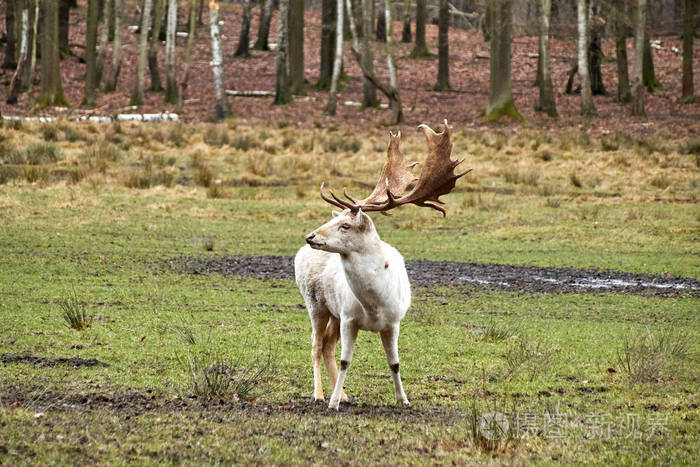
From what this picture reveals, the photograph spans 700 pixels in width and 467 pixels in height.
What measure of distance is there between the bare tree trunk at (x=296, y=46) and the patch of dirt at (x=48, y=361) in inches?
1377

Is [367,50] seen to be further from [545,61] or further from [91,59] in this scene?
[91,59]

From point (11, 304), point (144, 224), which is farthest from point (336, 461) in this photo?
point (144, 224)

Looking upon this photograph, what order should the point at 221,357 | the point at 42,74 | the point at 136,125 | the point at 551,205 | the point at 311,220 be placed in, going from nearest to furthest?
1. the point at 221,357
2. the point at 311,220
3. the point at 551,205
4. the point at 136,125
5. the point at 42,74

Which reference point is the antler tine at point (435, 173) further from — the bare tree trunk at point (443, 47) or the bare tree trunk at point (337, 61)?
the bare tree trunk at point (443, 47)

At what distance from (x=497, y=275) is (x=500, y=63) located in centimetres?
2353

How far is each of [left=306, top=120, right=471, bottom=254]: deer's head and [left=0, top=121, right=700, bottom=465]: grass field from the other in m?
1.32

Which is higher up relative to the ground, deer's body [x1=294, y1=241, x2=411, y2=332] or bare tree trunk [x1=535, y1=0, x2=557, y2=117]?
bare tree trunk [x1=535, y1=0, x2=557, y2=117]

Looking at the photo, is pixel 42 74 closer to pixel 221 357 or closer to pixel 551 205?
pixel 551 205

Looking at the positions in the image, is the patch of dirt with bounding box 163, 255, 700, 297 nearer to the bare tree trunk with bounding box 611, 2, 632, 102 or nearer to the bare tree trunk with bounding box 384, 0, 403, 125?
the bare tree trunk with bounding box 384, 0, 403, 125

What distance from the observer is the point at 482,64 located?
55.9 metres

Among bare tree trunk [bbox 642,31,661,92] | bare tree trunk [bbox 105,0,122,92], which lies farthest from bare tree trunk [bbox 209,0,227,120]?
bare tree trunk [bbox 642,31,661,92]

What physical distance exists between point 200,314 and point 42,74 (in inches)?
1140

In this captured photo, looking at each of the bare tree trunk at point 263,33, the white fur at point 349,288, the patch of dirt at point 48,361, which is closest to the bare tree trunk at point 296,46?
the bare tree trunk at point 263,33

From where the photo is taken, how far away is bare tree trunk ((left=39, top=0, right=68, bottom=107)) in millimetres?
35469
